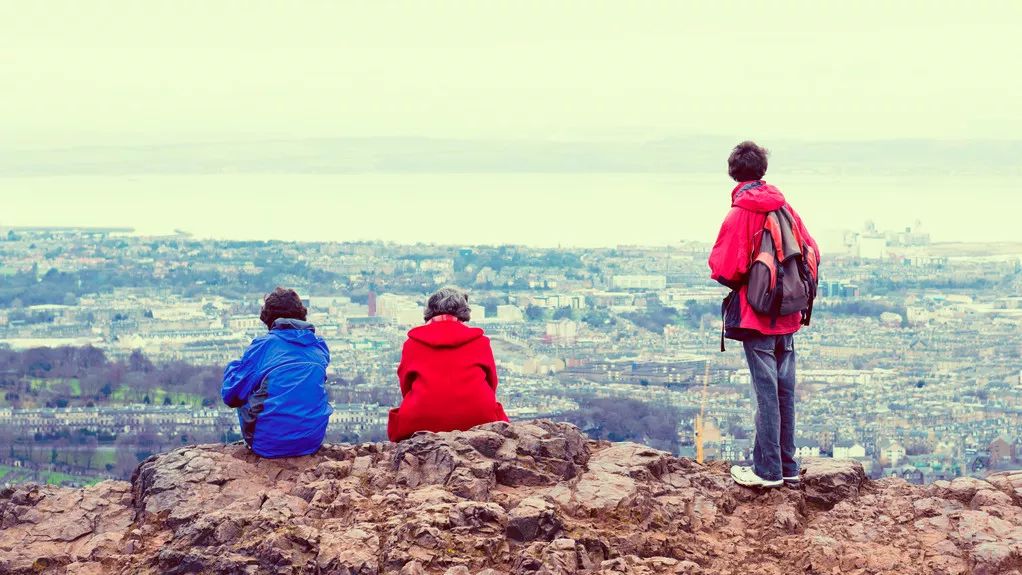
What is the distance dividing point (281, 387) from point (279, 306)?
0.59 metres

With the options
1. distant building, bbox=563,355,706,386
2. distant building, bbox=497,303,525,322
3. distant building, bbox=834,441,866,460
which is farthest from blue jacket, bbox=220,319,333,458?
distant building, bbox=497,303,525,322

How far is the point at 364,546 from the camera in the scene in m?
7.10

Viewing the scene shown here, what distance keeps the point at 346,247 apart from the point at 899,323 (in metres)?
30.0

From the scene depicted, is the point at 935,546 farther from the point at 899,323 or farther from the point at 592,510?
the point at 899,323

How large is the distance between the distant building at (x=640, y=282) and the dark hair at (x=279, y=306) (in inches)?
1671

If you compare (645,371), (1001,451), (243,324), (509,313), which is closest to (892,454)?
(1001,451)

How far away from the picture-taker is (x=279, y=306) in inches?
352

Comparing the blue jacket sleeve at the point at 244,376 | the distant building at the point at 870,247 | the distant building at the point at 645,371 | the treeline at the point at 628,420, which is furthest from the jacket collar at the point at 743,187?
the distant building at the point at 870,247

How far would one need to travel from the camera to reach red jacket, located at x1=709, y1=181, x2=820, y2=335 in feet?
26.6

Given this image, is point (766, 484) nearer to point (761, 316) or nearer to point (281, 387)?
point (761, 316)

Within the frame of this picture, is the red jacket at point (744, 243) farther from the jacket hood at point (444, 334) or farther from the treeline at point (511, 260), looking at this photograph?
the treeline at point (511, 260)

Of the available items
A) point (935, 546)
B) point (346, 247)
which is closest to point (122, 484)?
point (935, 546)

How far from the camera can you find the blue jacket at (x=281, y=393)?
8648 mm

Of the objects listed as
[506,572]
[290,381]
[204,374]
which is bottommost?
[204,374]
